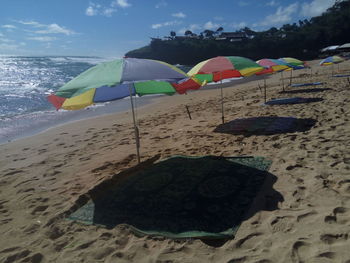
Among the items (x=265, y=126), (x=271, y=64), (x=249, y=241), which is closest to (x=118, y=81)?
(x=249, y=241)

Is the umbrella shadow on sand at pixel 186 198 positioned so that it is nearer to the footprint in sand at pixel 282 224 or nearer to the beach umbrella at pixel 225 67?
the footprint in sand at pixel 282 224

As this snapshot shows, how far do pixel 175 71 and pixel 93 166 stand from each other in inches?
96.7

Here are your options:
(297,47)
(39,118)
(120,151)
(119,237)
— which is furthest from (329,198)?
(297,47)

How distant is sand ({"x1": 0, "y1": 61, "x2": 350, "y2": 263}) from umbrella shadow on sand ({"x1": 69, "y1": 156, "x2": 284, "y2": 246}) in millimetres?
90

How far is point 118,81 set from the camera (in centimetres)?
338

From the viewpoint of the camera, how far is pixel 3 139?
31.2ft

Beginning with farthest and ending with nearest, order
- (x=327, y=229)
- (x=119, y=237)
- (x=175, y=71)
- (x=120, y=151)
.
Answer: (x=120, y=151) < (x=175, y=71) < (x=119, y=237) < (x=327, y=229)

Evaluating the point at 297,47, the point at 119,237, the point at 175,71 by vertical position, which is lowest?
Result: the point at 119,237

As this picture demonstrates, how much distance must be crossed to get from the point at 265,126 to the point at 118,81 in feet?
13.0

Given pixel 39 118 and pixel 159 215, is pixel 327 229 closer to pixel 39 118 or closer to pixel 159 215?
pixel 159 215

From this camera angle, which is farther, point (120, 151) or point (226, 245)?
point (120, 151)

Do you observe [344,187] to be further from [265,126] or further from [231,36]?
[231,36]

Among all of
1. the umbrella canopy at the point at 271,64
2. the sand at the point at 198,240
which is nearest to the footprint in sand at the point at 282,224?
the sand at the point at 198,240

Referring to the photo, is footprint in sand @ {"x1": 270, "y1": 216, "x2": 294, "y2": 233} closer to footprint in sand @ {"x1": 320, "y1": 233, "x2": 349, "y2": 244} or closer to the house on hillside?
footprint in sand @ {"x1": 320, "y1": 233, "x2": 349, "y2": 244}
